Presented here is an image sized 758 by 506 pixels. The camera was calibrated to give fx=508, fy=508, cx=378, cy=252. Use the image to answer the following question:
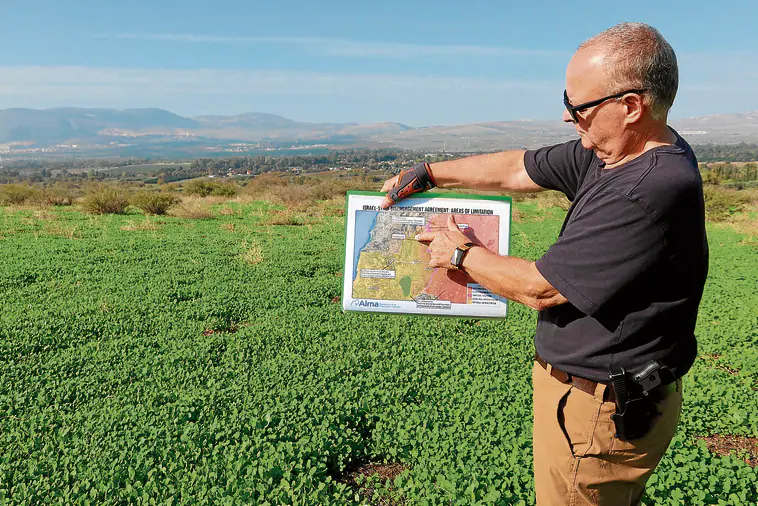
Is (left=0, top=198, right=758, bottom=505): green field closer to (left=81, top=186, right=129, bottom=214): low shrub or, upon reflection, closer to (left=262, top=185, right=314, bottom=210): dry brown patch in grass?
(left=81, top=186, right=129, bottom=214): low shrub

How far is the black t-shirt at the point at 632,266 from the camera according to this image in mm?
1830

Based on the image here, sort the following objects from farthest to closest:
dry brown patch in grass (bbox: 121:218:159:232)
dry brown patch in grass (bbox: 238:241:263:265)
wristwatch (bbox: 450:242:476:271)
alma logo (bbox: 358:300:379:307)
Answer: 1. dry brown patch in grass (bbox: 121:218:159:232)
2. dry brown patch in grass (bbox: 238:241:263:265)
3. alma logo (bbox: 358:300:379:307)
4. wristwatch (bbox: 450:242:476:271)

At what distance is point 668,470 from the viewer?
4188 millimetres

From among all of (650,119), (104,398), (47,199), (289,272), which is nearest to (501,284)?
(650,119)

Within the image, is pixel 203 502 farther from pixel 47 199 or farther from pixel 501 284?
pixel 47 199

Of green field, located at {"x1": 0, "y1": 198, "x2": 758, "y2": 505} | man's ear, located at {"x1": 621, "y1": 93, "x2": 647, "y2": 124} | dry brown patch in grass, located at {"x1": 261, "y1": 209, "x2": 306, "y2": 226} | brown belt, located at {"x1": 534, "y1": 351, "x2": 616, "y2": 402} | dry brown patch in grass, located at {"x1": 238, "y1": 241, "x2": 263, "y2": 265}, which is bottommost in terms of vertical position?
green field, located at {"x1": 0, "y1": 198, "x2": 758, "y2": 505}

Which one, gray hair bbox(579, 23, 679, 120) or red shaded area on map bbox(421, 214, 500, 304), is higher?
gray hair bbox(579, 23, 679, 120)

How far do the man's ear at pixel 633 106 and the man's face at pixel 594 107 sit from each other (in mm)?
21

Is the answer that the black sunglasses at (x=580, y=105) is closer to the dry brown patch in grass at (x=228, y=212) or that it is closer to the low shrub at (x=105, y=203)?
the dry brown patch in grass at (x=228, y=212)

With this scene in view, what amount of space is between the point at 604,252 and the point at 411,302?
1.41 metres

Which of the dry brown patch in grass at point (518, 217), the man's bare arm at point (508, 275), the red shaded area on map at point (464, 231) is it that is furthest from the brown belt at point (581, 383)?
the dry brown patch in grass at point (518, 217)

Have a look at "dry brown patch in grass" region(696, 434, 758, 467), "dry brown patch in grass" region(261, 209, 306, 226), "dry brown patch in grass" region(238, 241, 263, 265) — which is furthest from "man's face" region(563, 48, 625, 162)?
"dry brown patch in grass" region(261, 209, 306, 226)

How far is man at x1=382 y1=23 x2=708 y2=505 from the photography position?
1.85 meters

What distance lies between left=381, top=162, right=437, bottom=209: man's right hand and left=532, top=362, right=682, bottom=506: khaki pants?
1.23 m
